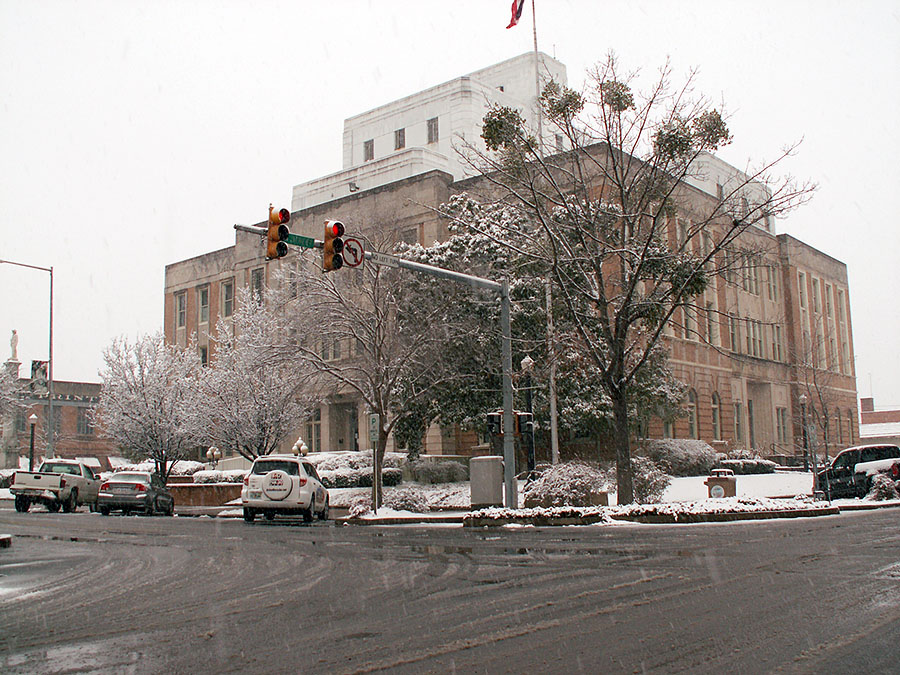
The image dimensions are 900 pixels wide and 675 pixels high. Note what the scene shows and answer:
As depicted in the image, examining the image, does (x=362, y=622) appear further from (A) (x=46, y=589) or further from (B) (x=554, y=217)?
(B) (x=554, y=217)

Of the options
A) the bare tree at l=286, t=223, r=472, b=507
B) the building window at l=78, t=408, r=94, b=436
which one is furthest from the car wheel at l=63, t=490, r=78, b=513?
the building window at l=78, t=408, r=94, b=436

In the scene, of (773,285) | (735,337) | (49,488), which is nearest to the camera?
(49,488)

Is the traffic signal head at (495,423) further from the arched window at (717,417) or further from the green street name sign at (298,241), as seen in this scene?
the arched window at (717,417)

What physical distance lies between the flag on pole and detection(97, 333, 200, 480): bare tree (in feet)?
72.8

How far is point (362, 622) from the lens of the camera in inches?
291

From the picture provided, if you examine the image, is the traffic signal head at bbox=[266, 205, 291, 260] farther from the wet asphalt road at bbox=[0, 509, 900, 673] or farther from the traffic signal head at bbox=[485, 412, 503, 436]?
the traffic signal head at bbox=[485, 412, 503, 436]

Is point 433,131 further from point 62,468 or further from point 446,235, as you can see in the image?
point 62,468

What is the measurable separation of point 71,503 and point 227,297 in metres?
28.6

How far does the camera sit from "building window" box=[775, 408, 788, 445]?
178 ft

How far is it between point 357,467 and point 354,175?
73.7 feet

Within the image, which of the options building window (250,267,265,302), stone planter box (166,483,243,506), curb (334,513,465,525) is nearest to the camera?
curb (334,513,465,525)

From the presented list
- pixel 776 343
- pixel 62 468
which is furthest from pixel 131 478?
pixel 776 343

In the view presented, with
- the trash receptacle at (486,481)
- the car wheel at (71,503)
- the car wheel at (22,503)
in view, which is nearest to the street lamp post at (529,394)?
the trash receptacle at (486,481)

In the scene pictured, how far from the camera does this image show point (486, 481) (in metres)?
24.5
